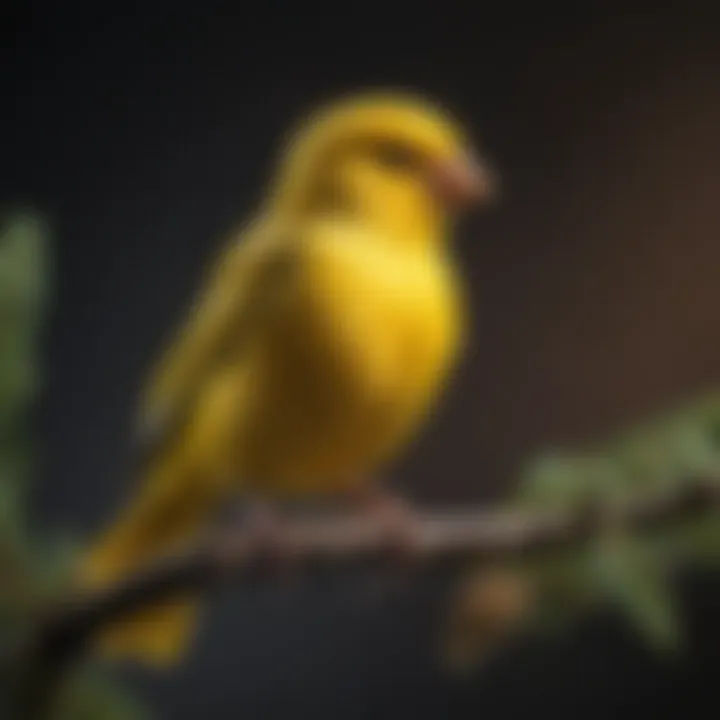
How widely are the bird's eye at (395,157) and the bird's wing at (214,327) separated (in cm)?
11

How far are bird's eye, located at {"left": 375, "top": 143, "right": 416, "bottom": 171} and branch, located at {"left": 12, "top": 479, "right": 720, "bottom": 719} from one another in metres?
0.29

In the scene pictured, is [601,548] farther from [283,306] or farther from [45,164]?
[45,164]

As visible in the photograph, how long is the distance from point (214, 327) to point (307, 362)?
9cm

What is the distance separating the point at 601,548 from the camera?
1.06m

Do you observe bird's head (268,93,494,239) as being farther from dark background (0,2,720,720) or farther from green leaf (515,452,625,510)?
green leaf (515,452,625,510)

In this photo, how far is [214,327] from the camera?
110 centimetres

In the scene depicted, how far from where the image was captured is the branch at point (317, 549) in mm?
1059

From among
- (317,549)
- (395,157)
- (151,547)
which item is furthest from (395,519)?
(395,157)

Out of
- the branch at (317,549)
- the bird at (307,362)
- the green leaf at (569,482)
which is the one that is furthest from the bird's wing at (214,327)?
the green leaf at (569,482)

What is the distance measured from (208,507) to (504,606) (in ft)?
0.83

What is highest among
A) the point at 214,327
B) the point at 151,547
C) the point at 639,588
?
the point at 214,327

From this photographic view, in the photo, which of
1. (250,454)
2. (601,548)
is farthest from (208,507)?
(601,548)

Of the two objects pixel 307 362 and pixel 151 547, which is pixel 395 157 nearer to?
pixel 307 362

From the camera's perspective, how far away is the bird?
3.51ft
